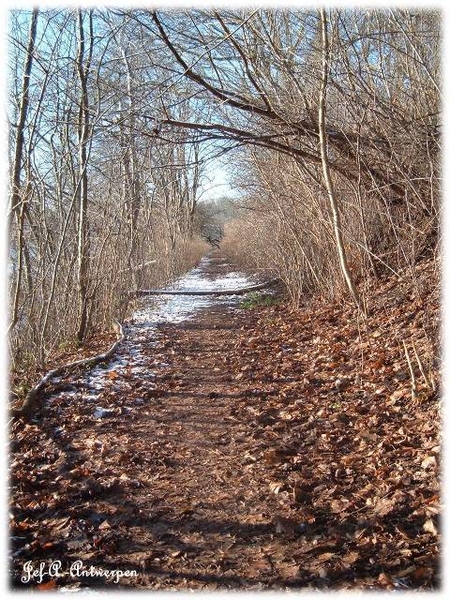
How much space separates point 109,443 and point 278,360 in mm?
2670

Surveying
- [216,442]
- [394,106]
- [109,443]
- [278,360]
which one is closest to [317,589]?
[216,442]

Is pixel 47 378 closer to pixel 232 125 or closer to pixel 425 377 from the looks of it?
pixel 425 377

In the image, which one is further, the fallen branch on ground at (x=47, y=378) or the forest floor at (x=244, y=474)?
the fallen branch on ground at (x=47, y=378)

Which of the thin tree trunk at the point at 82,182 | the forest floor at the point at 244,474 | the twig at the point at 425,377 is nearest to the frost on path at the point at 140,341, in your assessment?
the forest floor at the point at 244,474

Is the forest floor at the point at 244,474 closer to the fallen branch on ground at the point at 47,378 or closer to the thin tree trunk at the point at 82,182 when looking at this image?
the fallen branch on ground at the point at 47,378

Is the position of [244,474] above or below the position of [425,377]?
below

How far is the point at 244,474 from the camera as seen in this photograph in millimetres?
3262

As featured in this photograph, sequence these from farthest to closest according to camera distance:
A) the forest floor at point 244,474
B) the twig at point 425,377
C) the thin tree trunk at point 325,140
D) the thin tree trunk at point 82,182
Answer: the thin tree trunk at point 82,182
the thin tree trunk at point 325,140
the twig at point 425,377
the forest floor at point 244,474

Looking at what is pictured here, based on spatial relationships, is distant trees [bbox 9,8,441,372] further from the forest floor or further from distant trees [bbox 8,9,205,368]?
the forest floor

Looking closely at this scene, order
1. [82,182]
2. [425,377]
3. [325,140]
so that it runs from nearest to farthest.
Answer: [425,377] → [325,140] → [82,182]

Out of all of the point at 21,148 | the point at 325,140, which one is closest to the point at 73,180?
the point at 21,148

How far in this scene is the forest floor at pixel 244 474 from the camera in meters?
2.35

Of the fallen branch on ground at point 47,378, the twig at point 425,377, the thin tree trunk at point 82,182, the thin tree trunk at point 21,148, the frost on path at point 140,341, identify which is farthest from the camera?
the thin tree trunk at point 82,182

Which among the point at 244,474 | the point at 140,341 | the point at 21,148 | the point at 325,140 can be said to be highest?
the point at 325,140
